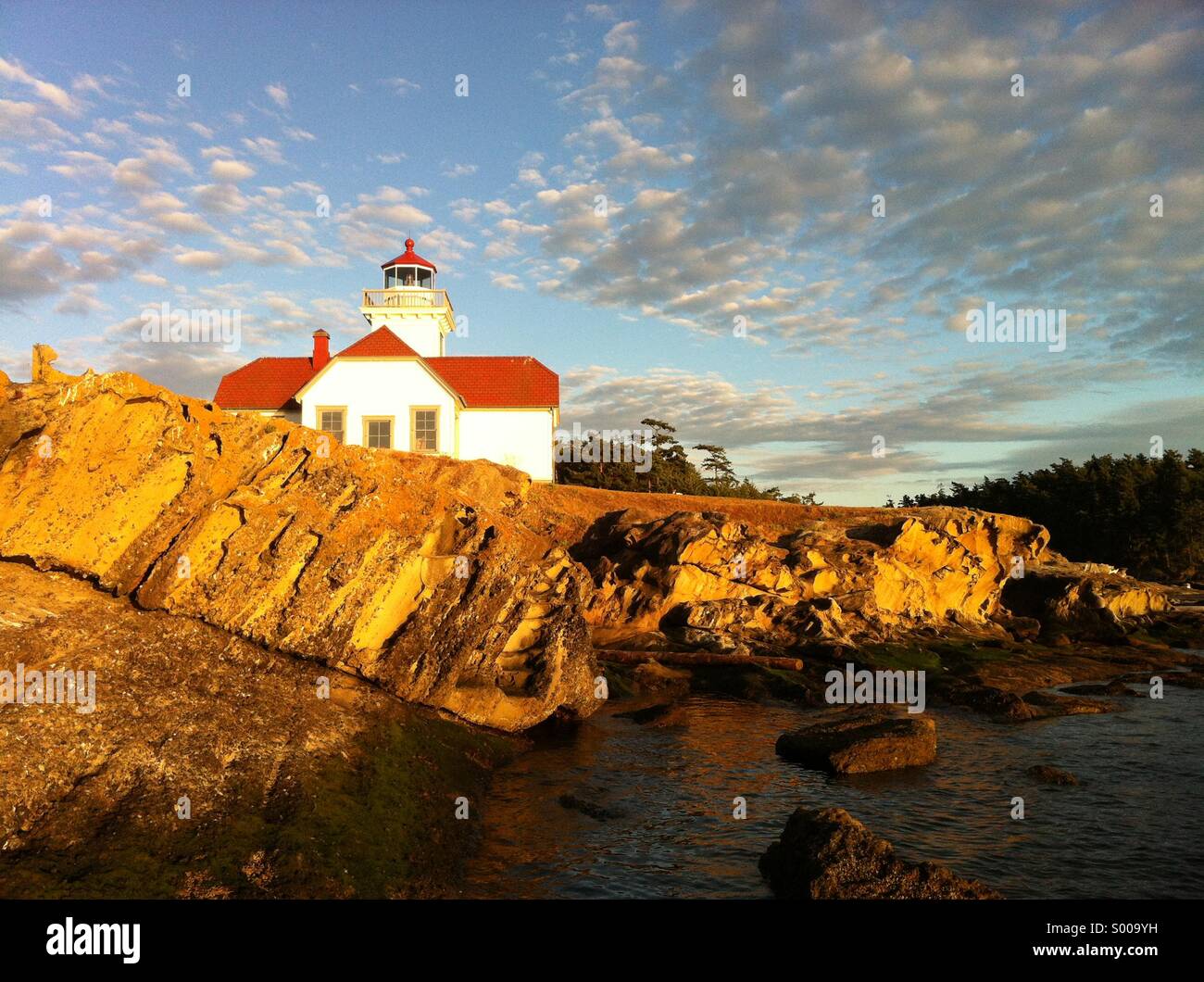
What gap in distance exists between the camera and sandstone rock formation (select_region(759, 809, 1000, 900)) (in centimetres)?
1129

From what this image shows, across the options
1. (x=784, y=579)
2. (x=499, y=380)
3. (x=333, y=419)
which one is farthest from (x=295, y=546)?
(x=499, y=380)

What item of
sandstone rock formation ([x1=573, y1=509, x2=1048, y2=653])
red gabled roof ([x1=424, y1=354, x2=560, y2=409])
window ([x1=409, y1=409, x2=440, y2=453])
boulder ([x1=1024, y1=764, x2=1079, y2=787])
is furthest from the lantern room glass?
boulder ([x1=1024, y1=764, x2=1079, y2=787])

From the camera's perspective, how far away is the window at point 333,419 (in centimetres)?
4503

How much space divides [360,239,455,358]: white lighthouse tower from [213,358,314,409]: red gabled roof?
19.1 ft

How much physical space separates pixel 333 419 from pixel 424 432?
5421 mm

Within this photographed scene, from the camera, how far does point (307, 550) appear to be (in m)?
17.0

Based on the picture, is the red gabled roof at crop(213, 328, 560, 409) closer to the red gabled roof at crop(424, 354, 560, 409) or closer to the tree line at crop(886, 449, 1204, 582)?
the red gabled roof at crop(424, 354, 560, 409)

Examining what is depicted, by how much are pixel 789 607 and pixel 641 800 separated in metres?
22.7

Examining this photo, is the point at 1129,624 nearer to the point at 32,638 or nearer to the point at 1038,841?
the point at 1038,841

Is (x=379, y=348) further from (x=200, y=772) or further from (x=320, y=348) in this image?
(x=200, y=772)

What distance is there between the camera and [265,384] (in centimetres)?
4862
